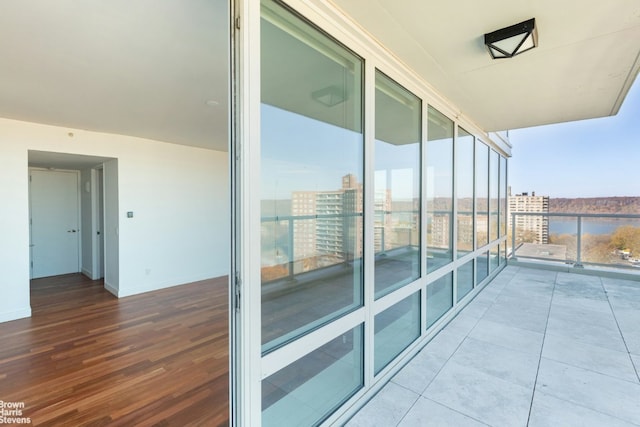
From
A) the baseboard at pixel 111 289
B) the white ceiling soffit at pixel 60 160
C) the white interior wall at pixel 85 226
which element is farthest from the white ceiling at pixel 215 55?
the white interior wall at pixel 85 226

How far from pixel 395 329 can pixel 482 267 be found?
2.88 m

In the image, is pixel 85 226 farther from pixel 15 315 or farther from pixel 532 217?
pixel 532 217

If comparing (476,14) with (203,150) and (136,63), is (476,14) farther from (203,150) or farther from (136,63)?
(203,150)

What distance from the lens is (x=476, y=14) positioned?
5.67 feet

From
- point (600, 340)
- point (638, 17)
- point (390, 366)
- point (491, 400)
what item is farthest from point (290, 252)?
point (600, 340)

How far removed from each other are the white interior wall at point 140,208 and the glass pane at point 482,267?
14.7 feet

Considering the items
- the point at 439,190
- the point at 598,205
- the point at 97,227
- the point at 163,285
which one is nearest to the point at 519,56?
the point at 439,190

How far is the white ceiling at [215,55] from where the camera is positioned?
1639mm

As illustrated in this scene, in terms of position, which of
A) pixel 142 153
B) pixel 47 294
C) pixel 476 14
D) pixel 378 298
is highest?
pixel 476 14

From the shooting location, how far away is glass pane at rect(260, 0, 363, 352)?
135cm

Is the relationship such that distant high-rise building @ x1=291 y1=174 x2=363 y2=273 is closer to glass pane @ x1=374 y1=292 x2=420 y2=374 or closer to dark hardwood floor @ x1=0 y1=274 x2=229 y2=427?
glass pane @ x1=374 y1=292 x2=420 y2=374

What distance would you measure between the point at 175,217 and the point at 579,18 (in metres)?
5.38

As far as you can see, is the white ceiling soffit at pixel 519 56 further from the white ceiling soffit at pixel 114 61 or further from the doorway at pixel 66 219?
the doorway at pixel 66 219

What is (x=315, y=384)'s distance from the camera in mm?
1697
